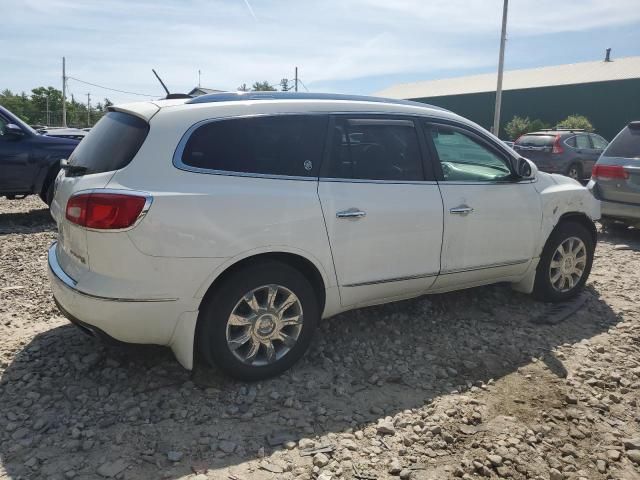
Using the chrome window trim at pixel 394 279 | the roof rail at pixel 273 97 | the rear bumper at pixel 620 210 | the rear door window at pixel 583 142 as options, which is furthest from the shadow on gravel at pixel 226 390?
the rear door window at pixel 583 142

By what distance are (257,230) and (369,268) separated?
0.88 metres

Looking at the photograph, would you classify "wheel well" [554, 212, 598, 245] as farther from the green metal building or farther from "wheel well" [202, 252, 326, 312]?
the green metal building

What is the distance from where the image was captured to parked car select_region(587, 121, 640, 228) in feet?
23.0

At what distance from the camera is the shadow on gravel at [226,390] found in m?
2.70

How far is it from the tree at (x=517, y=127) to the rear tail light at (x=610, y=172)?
2794 centimetres

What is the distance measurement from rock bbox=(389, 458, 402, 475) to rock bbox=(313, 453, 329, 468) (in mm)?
314

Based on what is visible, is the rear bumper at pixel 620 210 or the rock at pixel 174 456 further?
the rear bumper at pixel 620 210

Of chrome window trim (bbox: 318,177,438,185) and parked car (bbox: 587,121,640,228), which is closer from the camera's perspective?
chrome window trim (bbox: 318,177,438,185)

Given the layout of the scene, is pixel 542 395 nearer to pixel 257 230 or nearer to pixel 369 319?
pixel 369 319

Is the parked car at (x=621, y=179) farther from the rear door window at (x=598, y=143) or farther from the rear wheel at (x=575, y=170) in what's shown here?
the rear door window at (x=598, y=143)

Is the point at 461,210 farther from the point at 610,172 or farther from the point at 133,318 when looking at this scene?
the point at 610,172

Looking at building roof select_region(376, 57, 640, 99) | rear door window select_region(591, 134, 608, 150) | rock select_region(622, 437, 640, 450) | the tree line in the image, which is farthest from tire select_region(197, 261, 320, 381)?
the tree line

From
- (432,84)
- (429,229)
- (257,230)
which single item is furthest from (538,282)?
(432,84)

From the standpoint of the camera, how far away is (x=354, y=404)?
3.20m
